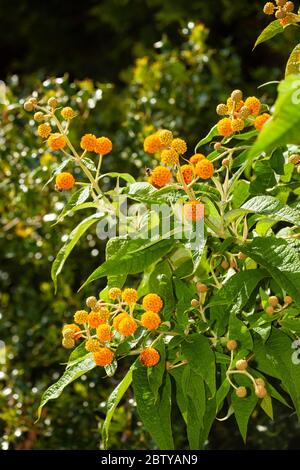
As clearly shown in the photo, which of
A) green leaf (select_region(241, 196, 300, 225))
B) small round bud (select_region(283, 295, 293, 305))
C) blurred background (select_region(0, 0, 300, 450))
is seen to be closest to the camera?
green leaf (select_region(241, 196, 300, 225))

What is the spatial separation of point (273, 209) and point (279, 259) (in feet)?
0.28

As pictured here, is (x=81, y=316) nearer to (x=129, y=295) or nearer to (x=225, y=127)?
(x=129, y=295)

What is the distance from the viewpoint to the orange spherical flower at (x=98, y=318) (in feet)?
4.33

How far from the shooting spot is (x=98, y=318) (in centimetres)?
132

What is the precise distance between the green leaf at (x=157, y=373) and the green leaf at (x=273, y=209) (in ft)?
0.99

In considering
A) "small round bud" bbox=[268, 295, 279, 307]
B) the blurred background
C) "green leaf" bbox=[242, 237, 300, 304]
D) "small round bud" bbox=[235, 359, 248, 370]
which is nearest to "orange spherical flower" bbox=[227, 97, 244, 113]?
"green leaf" bbox=[242, 237, 300, 304]

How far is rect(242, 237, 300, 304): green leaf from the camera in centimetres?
129

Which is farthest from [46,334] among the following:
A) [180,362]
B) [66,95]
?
[180,362]

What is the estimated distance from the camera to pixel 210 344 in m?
1.51

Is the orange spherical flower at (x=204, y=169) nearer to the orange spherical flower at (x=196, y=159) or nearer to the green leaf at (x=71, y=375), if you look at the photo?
the orange spherical flower at (x=196, y=159)

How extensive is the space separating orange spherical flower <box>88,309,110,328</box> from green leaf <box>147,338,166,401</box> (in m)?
0.14

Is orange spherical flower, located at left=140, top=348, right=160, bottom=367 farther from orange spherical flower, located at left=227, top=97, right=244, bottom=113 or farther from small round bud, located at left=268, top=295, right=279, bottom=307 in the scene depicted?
orange spherical flower, located at left=227, top=97, right=244, bottom=113

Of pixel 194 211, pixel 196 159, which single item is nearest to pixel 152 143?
pixel 196 159
